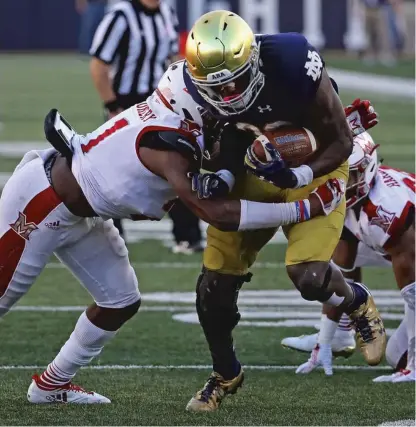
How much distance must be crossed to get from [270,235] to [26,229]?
86cm

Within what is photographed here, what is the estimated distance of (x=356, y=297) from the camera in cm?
496

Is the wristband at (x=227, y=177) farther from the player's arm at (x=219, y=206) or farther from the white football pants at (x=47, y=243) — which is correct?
the white football pants at (x=47, y=243)

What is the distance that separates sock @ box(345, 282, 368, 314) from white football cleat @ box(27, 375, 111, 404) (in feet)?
3.03

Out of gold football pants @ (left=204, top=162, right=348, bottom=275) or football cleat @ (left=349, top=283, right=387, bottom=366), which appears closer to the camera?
gold football pants @ (left=204, top=162, right=348, bottom=275)

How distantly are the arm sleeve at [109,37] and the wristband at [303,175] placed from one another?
411cm

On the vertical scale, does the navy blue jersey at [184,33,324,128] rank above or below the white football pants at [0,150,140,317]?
above

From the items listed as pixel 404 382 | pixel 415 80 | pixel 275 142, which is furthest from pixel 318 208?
pixel 415 80

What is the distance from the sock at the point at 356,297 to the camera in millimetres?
4953

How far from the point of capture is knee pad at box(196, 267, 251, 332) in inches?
191

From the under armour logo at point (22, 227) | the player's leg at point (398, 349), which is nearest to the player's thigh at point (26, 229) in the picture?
the under armour logo at point (22, 227)

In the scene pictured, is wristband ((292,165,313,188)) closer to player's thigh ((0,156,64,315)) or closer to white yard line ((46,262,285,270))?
player's thigh ((0,156,64,315))

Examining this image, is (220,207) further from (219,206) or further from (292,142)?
(292,142)

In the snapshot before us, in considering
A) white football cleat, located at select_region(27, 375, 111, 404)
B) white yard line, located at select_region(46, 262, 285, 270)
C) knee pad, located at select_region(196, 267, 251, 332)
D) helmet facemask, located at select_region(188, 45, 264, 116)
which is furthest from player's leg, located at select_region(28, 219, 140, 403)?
white yard line, located at select_region(46, 262, 285, 270)

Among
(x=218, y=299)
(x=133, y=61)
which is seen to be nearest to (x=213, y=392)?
(x=218, y=299)
